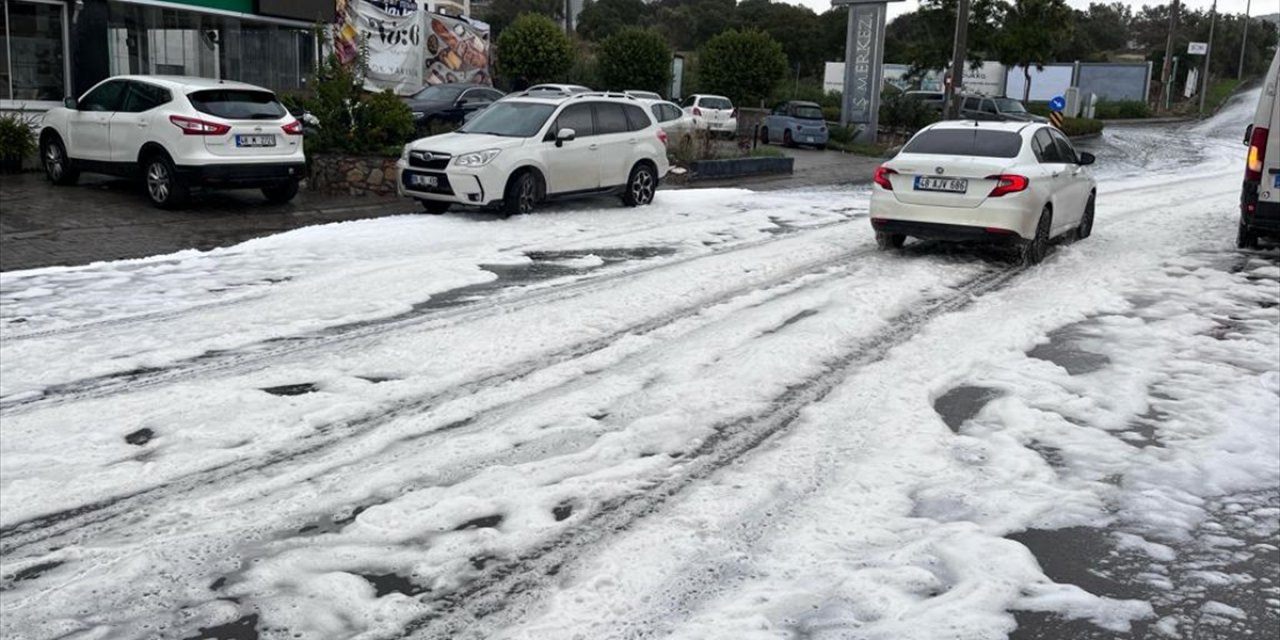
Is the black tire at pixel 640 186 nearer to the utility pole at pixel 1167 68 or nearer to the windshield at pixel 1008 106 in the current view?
the windshield at pixel 1008 106

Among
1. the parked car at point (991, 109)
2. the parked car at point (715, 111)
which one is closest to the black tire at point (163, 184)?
the parked car at point (715, 111)

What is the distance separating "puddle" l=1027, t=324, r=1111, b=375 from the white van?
198 inches

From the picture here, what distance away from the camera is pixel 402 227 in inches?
541

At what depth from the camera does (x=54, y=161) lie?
52.6 ft

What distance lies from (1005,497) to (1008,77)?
65.4 metres

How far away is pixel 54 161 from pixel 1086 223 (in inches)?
554

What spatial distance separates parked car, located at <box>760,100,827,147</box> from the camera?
34156 millimetres

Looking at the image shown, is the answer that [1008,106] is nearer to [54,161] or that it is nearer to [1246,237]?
[1246,237]

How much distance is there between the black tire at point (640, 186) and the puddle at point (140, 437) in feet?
36.9

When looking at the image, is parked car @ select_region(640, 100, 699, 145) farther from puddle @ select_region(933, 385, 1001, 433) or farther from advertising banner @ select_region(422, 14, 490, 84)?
puddle @ select_region(933, 385, 1001, 433)

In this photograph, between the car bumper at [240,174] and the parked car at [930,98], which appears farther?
the parked car at [930,98]

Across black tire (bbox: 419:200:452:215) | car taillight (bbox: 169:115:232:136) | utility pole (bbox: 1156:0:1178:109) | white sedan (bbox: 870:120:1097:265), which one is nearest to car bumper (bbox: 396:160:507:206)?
black tire (bbox: 419:200:452:215)

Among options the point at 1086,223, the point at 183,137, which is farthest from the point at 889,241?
the point at 183,137

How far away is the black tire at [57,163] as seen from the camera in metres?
15.9
